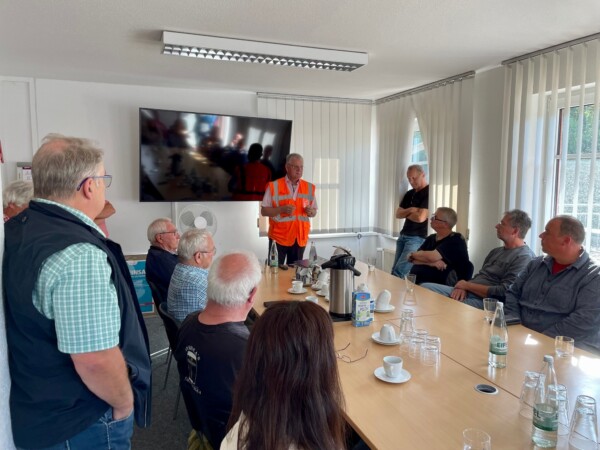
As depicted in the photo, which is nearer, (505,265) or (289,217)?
(505,265)

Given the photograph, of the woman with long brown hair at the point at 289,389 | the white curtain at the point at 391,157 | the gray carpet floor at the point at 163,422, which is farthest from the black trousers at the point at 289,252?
the woman with long brown hair at the point at 289,389

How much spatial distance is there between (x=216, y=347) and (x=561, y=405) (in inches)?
45.0

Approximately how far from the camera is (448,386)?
1621mm

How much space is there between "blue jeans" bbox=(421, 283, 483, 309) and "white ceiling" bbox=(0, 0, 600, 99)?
1982 millimetres

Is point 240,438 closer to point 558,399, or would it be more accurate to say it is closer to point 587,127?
point 558,399

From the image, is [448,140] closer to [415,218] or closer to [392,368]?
[415,218]

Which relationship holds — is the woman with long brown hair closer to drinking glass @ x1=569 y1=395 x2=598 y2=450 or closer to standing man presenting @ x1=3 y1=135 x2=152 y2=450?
standing man presenting @ x1=3 y1=135 x2=152 y2=450

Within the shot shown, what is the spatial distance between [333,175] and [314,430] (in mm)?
4991

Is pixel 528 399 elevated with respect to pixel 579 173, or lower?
lower

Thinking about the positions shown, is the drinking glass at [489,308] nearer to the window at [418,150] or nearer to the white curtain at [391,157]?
the window at [418,150]

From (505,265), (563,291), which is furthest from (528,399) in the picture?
(505,265)

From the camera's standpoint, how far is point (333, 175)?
583 cm

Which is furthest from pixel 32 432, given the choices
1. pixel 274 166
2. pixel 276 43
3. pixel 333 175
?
pixel 333 175

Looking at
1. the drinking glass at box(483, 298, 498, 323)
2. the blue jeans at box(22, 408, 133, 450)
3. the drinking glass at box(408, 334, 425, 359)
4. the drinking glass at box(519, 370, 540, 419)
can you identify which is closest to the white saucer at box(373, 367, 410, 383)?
the drinking glass at box(408, 334, 425, 359)
